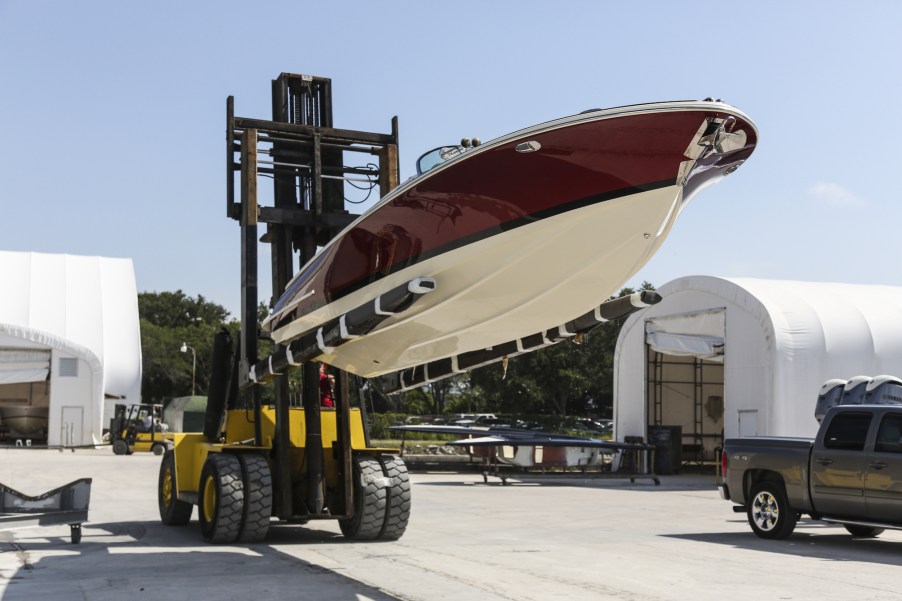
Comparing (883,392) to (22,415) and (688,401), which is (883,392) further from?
(22,415)

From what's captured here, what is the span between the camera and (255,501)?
1127cm

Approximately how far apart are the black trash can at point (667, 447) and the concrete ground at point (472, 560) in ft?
39.5

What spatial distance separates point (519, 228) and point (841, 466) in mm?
6736

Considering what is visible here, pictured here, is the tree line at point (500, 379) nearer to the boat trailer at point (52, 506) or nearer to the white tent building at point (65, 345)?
the white tent building at point (65, 345)

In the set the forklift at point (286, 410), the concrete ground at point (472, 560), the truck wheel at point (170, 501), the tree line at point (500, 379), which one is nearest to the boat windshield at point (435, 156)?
the forklift at point (286, 410)

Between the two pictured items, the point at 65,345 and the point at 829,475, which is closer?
the point at 829,475

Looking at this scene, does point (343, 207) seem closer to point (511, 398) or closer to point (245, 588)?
point (245, 588)

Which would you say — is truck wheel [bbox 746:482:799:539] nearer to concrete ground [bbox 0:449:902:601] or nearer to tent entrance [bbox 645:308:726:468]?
concrete ground [bbox 0:449:902:601]

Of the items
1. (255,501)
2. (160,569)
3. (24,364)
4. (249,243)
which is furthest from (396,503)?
(24,364)

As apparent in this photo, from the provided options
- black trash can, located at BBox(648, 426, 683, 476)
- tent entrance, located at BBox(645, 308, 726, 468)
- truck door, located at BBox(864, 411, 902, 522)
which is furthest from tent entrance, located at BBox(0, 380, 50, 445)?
truck door, located at BBox(864, 411, 902, 522)

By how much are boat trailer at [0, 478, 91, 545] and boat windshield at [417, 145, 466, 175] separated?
5302mm

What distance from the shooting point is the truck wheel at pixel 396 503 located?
12.0 m

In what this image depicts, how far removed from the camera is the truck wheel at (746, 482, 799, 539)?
13.5m

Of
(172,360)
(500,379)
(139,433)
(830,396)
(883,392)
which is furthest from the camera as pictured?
(172,360)
